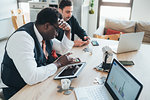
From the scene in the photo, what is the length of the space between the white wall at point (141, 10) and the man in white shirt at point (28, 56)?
2741mm

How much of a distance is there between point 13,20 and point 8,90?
10.2 feet

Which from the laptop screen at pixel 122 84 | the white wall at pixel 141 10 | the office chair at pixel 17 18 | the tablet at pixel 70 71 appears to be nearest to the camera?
the laptop screen at pixel 122 84

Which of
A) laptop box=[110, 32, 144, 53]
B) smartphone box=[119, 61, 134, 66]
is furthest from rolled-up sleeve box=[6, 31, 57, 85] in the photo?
laptop box=[110, 32, 144, 53]

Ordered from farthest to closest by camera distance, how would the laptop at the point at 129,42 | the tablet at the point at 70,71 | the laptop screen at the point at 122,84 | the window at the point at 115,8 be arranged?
the window at the point at 115,8 → the laptop at the point at 129,42 → the tablet at the point at 70,71 → the laptop screen at the point at 122,84

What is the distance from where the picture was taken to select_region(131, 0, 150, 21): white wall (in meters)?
3.40

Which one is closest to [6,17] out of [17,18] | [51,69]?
[17,18]

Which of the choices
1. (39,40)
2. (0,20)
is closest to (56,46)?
(39,40)

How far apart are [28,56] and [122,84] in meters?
0.70

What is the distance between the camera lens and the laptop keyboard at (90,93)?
1025mm

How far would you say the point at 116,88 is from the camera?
3.26 ft

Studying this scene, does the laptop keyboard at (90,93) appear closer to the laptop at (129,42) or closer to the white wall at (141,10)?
the laptop at (129,42)

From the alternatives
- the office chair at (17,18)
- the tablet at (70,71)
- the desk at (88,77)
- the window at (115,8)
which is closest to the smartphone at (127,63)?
the desk at (88,77)

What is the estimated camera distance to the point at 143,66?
4.83 feet

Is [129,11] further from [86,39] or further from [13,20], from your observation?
[13,20]
